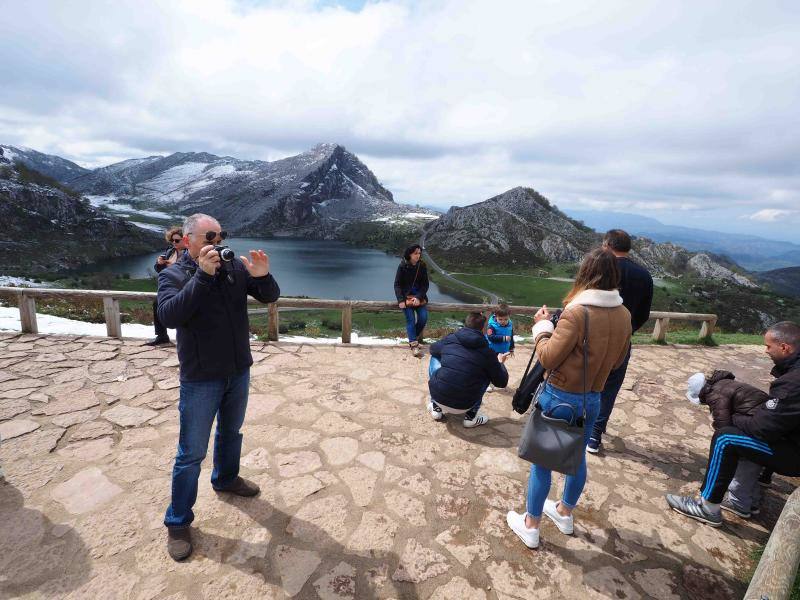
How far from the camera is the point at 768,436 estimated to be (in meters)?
2.83

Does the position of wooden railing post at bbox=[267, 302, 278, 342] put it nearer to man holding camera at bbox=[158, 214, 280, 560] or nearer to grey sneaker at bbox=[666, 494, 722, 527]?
man holding camera at bbox=[158, 214, 280, 560]

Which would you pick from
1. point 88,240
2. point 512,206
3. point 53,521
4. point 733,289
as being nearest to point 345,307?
point 53,521

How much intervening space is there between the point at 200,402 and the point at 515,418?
3.71m

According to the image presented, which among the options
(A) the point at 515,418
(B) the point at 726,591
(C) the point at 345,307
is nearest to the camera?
(B) the point at 726,591

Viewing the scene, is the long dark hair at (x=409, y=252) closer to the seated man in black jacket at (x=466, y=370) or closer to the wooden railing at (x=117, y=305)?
the wooden railing at (x=117, y=305)

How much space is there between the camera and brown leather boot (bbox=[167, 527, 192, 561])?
261 cm

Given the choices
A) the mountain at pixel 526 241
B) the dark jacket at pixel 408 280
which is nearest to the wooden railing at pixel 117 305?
the dark jacket at pixel 408 280

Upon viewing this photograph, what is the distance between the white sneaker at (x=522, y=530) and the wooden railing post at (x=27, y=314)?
8013mm

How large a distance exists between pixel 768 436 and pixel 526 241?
11546cm

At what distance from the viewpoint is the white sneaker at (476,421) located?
448 cm

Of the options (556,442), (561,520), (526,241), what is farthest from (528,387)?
(526,241)

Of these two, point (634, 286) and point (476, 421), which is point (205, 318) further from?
point (634, 286)

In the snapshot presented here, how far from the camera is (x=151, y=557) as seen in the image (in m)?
2.63

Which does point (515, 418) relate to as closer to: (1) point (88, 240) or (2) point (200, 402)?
(2) point (200, 402)
